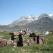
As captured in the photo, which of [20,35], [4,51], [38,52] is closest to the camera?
[4,51]

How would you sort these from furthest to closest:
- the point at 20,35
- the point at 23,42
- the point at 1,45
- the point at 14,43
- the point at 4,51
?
1. the point at 20,35
2. the point at 23,42
3. the point at 14,43
4. the point at 1,45
5. the point at 4,51

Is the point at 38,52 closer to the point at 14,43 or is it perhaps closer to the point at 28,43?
the point at 14,43

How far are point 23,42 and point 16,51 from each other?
354 inches

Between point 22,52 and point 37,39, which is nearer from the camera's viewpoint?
point 22,52

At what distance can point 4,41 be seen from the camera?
2411cm

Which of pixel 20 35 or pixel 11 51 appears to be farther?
pixel 20 35

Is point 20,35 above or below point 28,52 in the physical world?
above

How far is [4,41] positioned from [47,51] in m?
4.90

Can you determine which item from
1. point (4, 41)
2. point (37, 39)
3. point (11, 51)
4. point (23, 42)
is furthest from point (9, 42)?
point (37, 39)

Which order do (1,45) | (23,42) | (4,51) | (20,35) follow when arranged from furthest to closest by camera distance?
(20,35) → (23,42) → (1,45) → (4,51)

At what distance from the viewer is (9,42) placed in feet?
A: 80.9

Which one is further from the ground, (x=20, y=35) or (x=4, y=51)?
(x=20, y=35)

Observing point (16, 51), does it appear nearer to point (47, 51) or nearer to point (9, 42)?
point (47, 51)

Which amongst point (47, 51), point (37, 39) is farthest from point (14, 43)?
point (37, 39)
